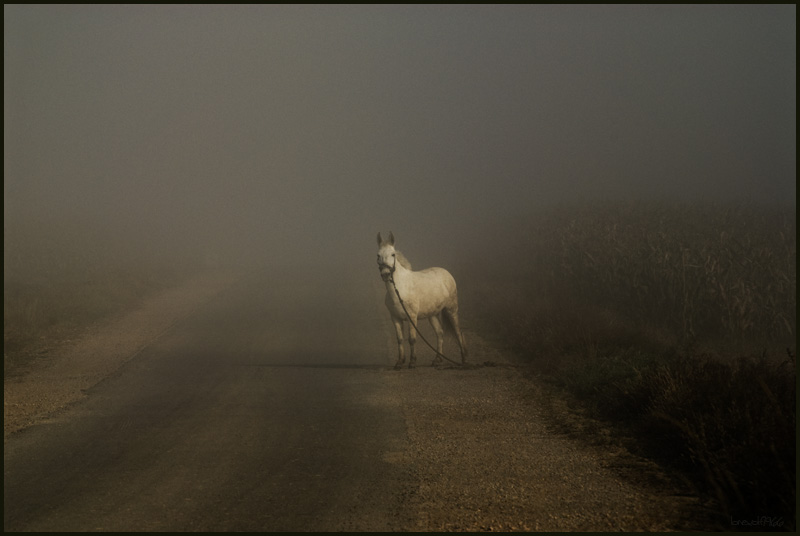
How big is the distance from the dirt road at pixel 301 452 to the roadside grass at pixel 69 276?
99.5 inches

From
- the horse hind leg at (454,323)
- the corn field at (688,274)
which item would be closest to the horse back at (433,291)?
the horse hind leg at (454,323)

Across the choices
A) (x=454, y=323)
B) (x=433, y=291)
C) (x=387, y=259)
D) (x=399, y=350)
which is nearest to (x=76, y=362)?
(x=399, y=350)

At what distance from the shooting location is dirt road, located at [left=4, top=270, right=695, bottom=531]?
553 cm

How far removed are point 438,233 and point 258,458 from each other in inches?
1693

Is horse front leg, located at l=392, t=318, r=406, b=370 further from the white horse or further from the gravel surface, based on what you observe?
the gravel surface

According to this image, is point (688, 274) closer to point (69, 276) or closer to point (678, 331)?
point (678, 331)

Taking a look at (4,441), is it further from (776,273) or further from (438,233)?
(438,233)

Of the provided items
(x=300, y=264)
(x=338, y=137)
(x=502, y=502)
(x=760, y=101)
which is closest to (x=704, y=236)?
(x=502, y=502)

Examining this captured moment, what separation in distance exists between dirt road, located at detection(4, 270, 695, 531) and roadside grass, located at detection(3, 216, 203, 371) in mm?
2528

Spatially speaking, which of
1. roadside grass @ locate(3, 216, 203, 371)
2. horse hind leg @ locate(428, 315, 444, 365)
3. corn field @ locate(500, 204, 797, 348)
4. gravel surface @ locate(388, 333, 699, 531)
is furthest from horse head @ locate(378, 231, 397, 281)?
roadside grass @ locate(3, 216, 203, 371)

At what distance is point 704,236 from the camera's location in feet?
62.5

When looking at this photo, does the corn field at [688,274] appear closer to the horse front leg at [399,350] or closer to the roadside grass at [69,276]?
the horse front leg at [399,350]

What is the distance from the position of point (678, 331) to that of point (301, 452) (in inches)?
377

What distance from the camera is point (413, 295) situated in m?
12.2
